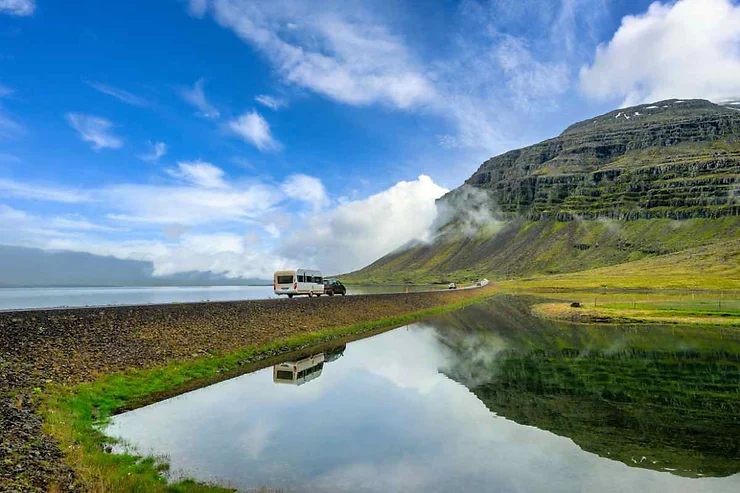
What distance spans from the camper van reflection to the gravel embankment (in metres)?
4.81

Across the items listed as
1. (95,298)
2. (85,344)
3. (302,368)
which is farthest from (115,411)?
(95,298)

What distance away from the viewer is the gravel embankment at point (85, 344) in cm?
1370

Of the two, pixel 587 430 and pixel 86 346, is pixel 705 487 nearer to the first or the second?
pixel 587 430

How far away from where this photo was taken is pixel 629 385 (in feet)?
93.7

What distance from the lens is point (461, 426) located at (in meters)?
20.6

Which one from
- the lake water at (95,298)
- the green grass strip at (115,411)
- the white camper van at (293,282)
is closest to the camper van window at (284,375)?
the green grass strip at (115,411)

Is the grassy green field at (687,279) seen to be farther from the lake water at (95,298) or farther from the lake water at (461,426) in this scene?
the lake water at (461,426)

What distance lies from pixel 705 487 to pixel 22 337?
30263mm

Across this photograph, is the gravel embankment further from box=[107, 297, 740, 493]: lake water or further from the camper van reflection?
the camper van reflection

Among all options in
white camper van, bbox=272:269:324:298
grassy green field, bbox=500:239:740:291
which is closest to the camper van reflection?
white camper van, bbox=272:269:324:298

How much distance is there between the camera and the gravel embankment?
45.0 feet

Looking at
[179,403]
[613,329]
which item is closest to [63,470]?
[179,403]

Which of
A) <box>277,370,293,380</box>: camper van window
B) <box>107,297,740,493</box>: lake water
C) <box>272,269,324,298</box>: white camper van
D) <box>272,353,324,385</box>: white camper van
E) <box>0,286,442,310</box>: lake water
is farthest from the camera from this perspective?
<box>272,269,324,298</box>: white camper van

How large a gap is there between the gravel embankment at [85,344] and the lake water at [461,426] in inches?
144
